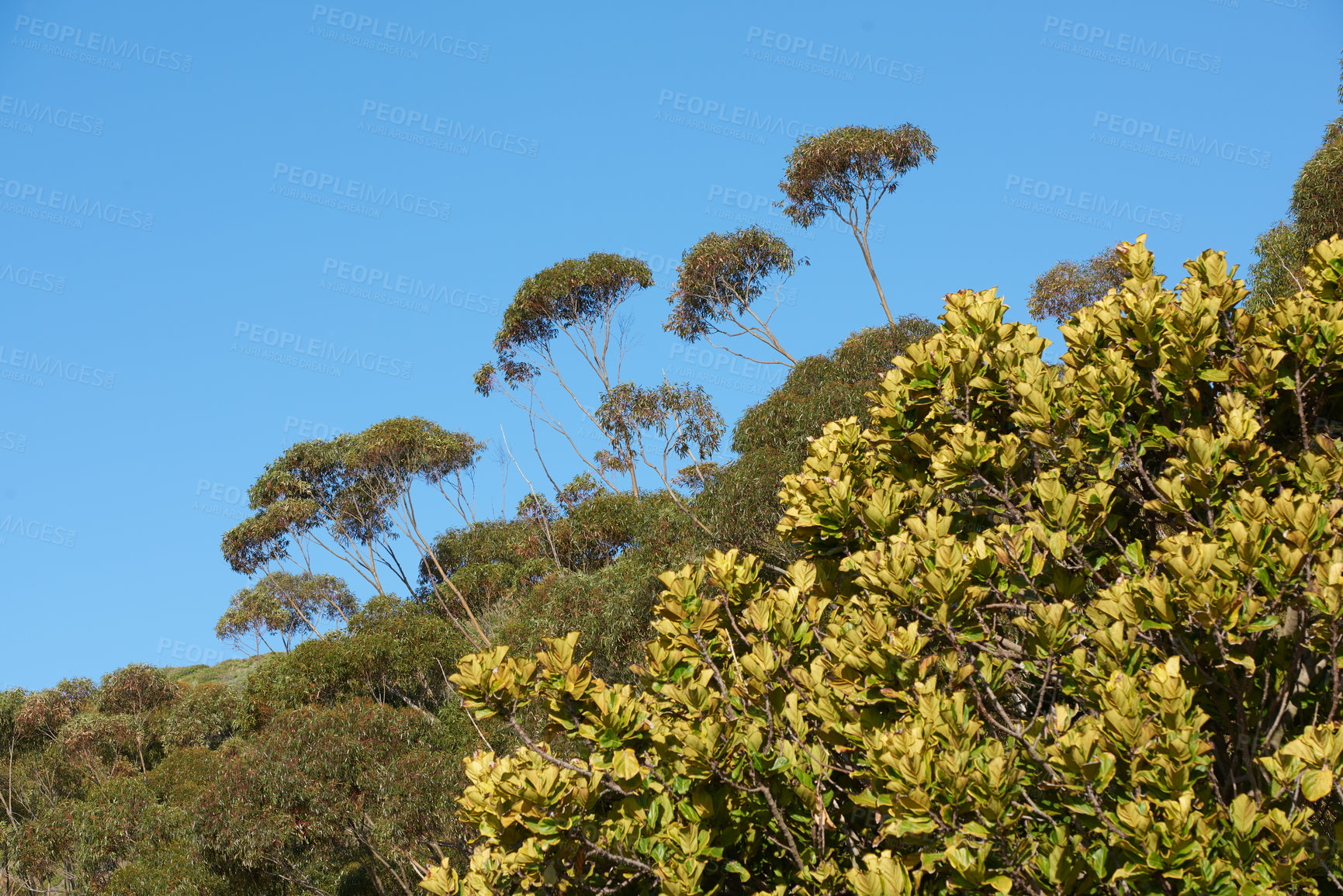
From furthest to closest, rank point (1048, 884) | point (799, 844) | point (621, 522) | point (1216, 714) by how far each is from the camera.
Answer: point (621, 522) → point (799, 844) → point (1216, 714) → point (1048, 884)

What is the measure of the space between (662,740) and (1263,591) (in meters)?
2.63

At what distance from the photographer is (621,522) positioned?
30.7 m

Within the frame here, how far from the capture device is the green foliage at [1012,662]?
135 inches

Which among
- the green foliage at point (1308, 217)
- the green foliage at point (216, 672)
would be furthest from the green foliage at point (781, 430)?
the green foliage at point (216, 672)

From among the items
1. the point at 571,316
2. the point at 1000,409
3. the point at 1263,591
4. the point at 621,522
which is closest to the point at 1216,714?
the point at 1263,591

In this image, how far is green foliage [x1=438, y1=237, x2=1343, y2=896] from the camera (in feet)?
11.2

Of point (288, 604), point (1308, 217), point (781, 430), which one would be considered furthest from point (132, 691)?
point (1308, 217)

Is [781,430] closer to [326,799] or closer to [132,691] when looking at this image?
[326,799]

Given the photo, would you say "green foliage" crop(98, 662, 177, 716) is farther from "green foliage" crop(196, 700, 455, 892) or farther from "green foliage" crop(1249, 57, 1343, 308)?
"green foliage" crop(1249, 57, 1343, 308)

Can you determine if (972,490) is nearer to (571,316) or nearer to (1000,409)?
(1000,409)

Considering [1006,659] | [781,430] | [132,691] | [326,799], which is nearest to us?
[1006,659]

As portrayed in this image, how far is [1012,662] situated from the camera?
14.3ft

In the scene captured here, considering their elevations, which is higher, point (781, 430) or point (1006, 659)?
point (781, 430)

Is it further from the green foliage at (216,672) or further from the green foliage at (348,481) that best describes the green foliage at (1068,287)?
the green foliage at (216,672)
